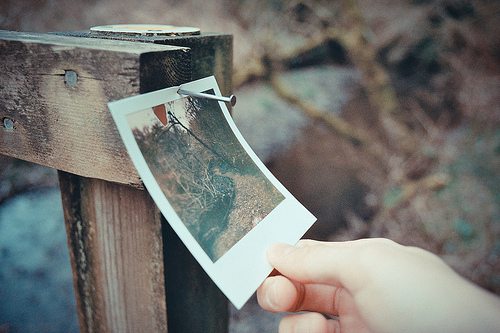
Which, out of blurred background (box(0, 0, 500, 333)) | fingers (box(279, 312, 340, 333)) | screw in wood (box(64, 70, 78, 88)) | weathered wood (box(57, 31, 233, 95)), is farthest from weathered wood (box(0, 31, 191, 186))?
blurred background (box(0, 0, 500, 333))

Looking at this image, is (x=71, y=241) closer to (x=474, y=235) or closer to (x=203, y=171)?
(x=203, y=171)

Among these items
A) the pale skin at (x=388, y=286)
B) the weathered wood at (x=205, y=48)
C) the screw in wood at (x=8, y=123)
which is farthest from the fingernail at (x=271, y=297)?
the screw in wood at (x=8, y=123)

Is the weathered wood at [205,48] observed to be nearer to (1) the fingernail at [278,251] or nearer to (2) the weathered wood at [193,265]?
(2) the weathered wood at [193,265]

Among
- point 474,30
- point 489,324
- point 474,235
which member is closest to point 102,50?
point 489,324

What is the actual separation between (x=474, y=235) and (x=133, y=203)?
8.60ft

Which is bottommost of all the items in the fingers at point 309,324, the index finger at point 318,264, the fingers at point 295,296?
the fingers at point 309,324

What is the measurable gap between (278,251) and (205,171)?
Result: 21 centimetres

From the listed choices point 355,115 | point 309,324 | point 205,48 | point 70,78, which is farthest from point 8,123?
point 355,115

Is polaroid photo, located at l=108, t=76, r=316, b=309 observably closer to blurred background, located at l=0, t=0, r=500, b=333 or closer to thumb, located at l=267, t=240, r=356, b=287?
thumb, located at l=267, t=240, r=356, b=287

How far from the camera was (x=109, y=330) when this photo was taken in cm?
101

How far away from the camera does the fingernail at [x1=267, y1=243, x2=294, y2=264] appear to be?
2.65 feet

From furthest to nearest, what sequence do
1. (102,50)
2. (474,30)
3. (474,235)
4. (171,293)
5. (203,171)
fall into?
(474,30) → (474,235) → (171,293) → (203,171) → (102,50)

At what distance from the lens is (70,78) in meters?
0.74

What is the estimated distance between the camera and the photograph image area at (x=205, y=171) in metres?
0.73
